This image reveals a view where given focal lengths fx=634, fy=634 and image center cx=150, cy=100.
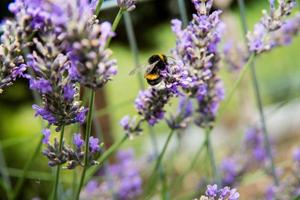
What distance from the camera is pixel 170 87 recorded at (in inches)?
40.3

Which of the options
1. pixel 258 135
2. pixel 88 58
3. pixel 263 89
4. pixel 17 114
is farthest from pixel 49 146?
pixel 263 89

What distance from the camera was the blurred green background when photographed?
312 centimetres

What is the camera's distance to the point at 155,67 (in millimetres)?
1033

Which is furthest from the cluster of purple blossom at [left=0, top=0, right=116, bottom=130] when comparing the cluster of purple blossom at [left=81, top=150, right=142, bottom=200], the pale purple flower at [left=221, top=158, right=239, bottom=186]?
the pale purple flower at [left=221, top=158, right=239, bottom=186]

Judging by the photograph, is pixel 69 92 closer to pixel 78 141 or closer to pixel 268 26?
pixel 78 141

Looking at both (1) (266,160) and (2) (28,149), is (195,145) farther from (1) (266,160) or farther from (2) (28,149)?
(1) (266,160)

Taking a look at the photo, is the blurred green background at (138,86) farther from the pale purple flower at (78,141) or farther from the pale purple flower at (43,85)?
the pale purple flower at (43,85)

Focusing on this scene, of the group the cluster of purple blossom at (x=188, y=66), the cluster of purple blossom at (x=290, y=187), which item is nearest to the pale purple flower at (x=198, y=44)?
the cluster of purple blossom at (x=188, y=66)

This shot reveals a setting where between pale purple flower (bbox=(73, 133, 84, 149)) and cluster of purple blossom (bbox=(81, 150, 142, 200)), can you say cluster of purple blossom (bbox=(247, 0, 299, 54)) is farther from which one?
cluster of purple blossom (bbox=(81, 150, 142, 200))

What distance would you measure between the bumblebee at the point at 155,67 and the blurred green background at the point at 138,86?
44.8 inches

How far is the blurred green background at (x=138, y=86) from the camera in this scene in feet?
10.2

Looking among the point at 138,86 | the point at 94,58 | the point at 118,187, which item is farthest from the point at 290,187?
the point at 138,86

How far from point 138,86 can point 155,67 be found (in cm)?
416

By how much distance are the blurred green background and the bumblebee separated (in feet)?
3.73
